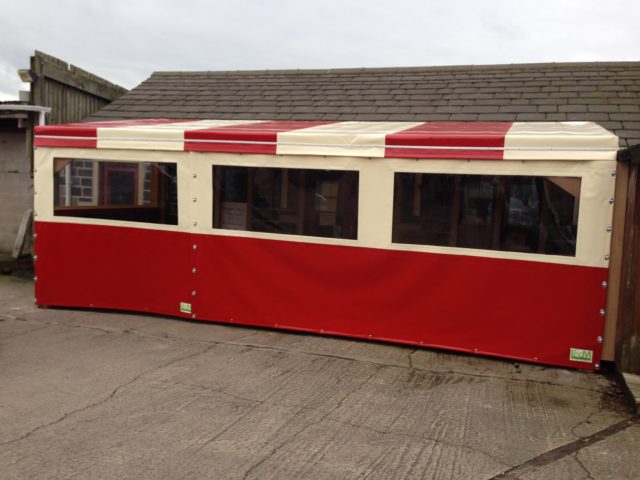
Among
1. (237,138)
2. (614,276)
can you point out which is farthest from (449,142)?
(237,138)

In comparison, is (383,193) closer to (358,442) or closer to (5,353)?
(358,442)

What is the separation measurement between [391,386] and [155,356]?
222cm

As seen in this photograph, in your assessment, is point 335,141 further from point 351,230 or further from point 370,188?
point 351,230

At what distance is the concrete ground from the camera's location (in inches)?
134

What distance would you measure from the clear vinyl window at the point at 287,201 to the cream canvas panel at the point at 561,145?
5.09 feet

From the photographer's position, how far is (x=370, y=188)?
5883mm

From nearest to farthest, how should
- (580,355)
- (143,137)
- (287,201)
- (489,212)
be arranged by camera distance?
(580,355) < (489,212) < (287,201) < (143,137)

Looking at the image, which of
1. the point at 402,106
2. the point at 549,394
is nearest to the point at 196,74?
the point at 402,106

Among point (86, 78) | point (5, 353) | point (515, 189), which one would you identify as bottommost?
point (5, 353)

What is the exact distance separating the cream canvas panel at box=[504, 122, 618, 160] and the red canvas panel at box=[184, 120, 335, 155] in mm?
2314

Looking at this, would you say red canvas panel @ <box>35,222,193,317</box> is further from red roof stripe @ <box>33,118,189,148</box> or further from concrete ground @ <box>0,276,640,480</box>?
red roof stripe @ <box>33,118,189,148</box>

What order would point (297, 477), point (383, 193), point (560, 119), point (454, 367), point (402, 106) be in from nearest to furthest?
point (297, 477), point (454, 367), point (383, 193), point (560, 119), point (402, 106)

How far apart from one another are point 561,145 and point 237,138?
10.5ft

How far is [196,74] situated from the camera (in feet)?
34.5
